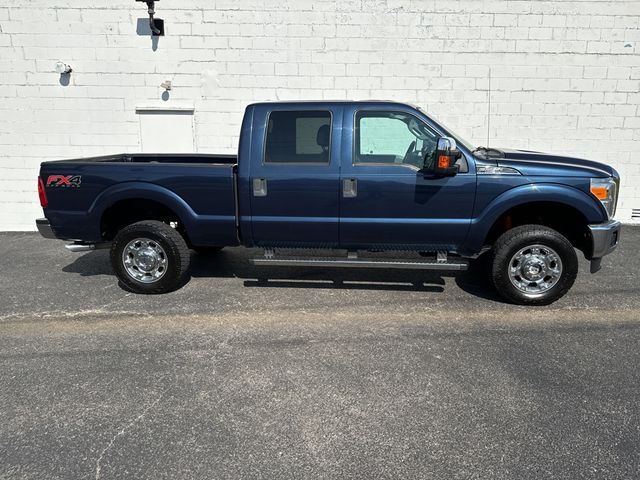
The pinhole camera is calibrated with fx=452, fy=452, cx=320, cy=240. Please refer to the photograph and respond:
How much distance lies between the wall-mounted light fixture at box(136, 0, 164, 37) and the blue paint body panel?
4035 mm

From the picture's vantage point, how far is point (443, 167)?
167 inches

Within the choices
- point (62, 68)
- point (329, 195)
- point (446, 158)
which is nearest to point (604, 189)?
point (446, 158)

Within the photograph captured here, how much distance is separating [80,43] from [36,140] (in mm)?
1935

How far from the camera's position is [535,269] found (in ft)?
14.8

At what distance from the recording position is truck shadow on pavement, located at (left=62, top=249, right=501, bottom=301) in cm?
521

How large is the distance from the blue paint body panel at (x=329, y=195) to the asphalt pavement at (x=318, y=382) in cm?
72

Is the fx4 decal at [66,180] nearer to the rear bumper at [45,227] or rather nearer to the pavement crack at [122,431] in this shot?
the rear bumper at [45,227]

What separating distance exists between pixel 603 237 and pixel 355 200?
2.42m

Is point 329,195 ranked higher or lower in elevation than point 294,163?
lower

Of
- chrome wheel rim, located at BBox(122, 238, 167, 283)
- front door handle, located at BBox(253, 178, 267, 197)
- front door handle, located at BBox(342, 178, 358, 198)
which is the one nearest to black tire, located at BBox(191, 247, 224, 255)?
chrome wheel rim, located at BBox(122, 238, 167, 283)

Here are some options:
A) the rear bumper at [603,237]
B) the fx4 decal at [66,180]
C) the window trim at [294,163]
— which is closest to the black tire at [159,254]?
the fx4 decal at [66,180]

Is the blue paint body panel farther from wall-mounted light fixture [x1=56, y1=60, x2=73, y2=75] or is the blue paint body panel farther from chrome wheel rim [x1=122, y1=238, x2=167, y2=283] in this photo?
wall-mounted light fixture [x1=56, y1=60, x2=73, y2=75]

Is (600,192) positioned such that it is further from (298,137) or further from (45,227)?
(45,227)

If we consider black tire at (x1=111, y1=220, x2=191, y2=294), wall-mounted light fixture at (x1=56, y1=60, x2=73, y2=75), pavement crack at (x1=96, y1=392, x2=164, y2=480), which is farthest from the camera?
wall-mounted light fixture at (x1=56, y1=60, x2=73, y2=75)
